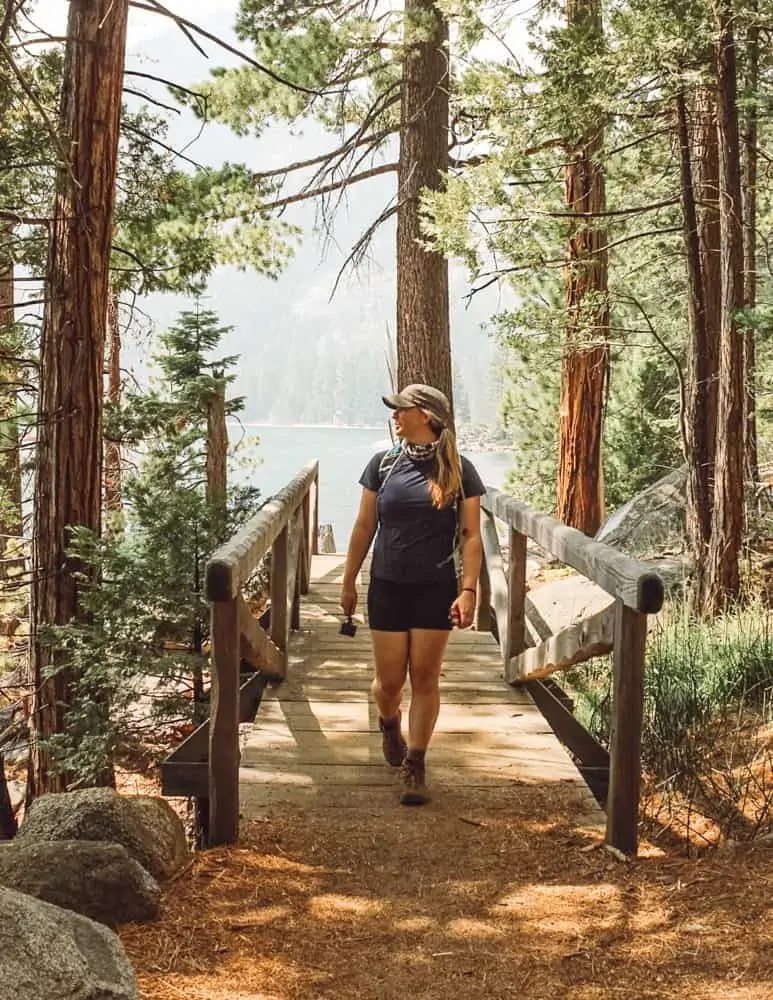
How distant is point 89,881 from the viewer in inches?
128

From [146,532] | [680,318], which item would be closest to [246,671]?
[146,532]

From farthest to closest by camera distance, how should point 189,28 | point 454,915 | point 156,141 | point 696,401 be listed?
point 696,401, point 156,141, point 189,28, point 454,915

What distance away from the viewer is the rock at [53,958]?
7.17ft

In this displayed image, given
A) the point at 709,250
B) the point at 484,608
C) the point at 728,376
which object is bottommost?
the point at 484,608

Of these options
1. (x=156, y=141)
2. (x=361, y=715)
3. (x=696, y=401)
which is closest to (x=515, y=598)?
(x=361, y=715)

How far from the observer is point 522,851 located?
3.97m

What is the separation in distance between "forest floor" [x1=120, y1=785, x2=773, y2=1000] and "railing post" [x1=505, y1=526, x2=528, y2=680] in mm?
1924

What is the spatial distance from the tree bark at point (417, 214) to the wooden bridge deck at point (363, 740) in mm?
4324

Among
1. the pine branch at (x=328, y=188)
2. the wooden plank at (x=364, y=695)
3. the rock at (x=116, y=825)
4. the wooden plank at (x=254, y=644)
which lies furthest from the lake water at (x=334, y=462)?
the rock at (x=116, y=825)

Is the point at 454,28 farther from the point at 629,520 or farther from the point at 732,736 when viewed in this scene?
the point at 732,736

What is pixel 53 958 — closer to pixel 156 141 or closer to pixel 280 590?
pixel 280 590

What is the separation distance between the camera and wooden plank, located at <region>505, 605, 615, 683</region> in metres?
4.04

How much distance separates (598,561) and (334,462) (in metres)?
105

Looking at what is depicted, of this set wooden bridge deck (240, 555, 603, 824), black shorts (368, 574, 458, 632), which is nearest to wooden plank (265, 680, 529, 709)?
wooden bridge deck (240, 555, 603, 824)
